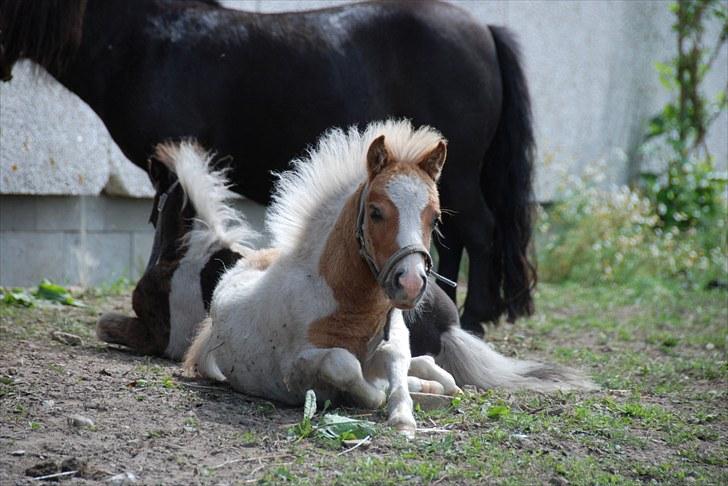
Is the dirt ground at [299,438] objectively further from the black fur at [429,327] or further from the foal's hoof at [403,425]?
the black fur at [429,327]

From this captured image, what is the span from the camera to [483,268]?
604 centimetres

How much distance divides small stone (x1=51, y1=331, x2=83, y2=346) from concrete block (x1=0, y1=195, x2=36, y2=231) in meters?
2.14

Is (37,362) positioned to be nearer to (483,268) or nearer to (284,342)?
(284,342)

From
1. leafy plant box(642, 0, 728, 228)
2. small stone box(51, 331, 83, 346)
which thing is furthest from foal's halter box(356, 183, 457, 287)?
leafy plant box(642, 0, 728, 228)

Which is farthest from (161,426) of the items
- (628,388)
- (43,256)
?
(43,256)

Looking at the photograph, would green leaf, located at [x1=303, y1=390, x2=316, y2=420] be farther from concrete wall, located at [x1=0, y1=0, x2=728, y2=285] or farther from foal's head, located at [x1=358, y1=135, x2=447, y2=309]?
concrete wall, located at [x1=0, y1=0, x2=728, y2=285]

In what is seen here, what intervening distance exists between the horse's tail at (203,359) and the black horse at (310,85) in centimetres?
140

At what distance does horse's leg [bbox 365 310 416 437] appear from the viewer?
361cm

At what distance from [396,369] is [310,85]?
2374 millimetres

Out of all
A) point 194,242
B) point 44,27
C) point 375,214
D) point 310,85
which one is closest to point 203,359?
point 194,242

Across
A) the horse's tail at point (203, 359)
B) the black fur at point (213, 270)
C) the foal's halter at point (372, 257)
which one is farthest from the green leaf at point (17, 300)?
the foal's halter at point (372, 257)

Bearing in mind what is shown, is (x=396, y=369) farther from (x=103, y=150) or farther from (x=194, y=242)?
(x=103, y=150)

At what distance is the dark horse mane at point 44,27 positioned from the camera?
5.36m

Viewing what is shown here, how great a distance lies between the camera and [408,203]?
11.9 feet
